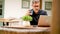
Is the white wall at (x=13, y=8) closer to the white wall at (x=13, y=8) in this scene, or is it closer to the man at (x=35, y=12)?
the white wall at (x=13, y=8)

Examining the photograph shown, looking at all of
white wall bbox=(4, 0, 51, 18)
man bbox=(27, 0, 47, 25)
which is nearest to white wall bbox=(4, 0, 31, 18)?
white wall bbox=(4, 0, 51, 18)

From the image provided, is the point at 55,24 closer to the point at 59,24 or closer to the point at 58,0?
the point at 59,24

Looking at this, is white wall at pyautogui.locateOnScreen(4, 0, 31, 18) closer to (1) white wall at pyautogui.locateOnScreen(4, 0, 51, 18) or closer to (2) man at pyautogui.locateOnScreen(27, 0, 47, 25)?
(1) white wall at pyautogui.locateOnScreen(4, 0, 51, 18)

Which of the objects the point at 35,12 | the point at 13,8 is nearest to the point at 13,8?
the point at 13,8

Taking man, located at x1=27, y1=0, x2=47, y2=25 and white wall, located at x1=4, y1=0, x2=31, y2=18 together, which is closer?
man, located at x1=27, y1=0, x2=47, y2=25

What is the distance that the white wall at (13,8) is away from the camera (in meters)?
7.50

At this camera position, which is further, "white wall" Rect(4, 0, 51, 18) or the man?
"white wall" Rect(4, 0, 51, 18)

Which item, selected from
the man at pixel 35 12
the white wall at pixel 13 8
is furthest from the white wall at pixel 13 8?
the man at pixel 35 12

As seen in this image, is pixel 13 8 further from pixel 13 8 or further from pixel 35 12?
pixel 35 12

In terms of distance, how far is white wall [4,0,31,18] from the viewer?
7500 mm

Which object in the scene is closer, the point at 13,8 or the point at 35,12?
the point at 35,12

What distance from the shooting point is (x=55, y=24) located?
3.26ft

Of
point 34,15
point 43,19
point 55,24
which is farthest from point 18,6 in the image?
point 55,24

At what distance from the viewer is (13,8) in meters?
7.57
